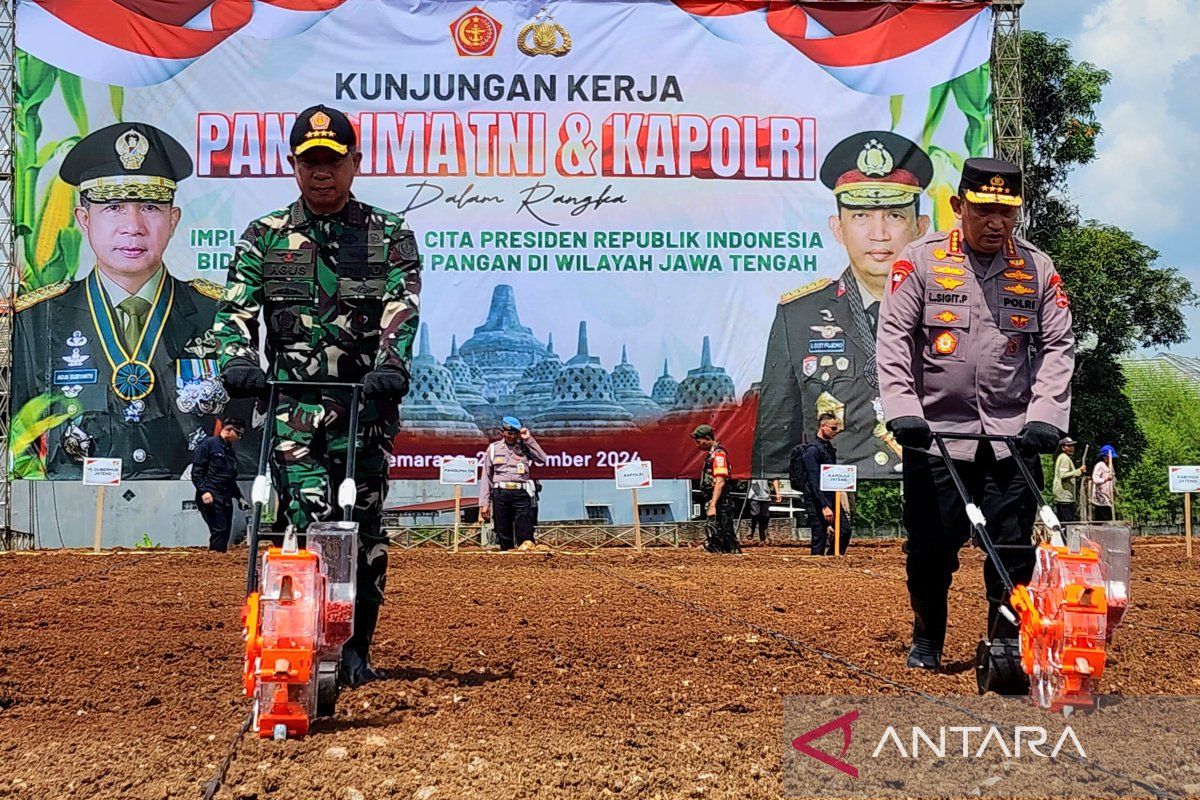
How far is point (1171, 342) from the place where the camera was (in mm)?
30203

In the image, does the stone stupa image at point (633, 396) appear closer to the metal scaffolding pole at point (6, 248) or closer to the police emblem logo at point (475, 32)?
the police emblem logo at point (475, 32)

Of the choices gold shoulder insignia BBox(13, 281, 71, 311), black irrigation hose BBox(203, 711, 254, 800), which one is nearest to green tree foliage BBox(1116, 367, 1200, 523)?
gold shoulder insignia BBox(13, 281, 71, 311)

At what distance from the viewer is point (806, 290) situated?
19.2 metres

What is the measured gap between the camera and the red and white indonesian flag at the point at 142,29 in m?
19.3

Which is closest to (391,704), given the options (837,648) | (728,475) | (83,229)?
(837,648)

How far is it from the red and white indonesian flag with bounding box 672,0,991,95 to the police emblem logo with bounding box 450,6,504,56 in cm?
280

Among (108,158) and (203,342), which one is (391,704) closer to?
(203,342)

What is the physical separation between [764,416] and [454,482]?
475 cm

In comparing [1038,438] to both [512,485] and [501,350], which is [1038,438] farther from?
[501,350]

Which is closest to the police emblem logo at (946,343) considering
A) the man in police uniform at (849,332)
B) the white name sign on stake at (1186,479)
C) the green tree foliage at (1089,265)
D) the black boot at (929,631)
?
the black boot at (929,631)

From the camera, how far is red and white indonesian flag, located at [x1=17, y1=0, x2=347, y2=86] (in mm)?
19281

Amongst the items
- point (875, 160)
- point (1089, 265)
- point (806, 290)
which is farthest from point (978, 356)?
point (1089, 265)

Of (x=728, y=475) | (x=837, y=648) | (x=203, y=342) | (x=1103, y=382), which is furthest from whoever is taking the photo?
(x=1103, y=382)

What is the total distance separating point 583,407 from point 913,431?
1443 centimetres
